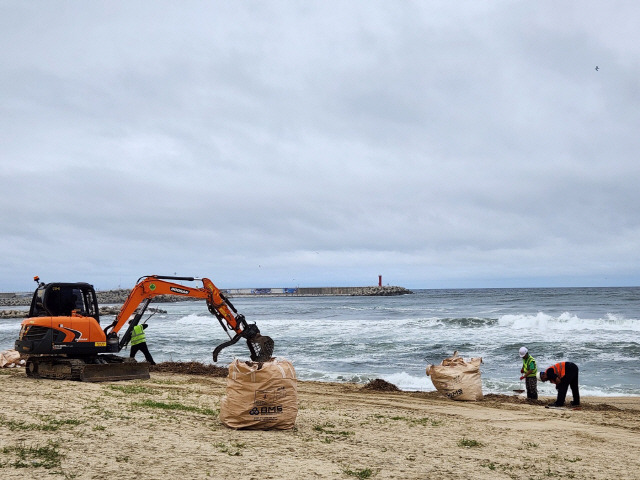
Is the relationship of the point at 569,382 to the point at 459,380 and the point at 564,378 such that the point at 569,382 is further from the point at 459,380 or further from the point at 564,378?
the point at 459,380

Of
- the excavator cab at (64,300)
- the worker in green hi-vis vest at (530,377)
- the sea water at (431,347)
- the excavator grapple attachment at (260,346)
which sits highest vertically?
the excavator cab at (64,300)

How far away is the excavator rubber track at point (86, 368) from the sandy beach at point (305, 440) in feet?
3.59

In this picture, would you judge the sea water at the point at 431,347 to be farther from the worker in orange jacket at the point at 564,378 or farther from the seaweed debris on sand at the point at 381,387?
the worker in orange jacket at the point at 564,378

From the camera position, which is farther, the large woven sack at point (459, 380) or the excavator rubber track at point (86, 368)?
the excavator rubber track at point (86, 368)

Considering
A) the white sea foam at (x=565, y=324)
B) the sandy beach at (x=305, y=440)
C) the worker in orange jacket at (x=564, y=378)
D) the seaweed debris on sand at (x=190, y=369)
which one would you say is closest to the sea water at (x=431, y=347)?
the white sea foam at (x=565, y=324)

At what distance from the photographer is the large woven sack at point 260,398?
7523 millimetres

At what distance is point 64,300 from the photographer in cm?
1312

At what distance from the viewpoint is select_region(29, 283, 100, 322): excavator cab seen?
1281 cm

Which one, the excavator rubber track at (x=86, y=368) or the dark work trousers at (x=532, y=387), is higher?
the excavator rubber track at (x=86, y=368)

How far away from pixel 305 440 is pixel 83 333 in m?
7.31

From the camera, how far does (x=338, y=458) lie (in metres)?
6.40

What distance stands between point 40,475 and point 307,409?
17.8 feet

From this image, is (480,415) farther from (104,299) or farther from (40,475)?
(104,299)

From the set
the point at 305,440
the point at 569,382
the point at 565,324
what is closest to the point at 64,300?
the point at 305,440
